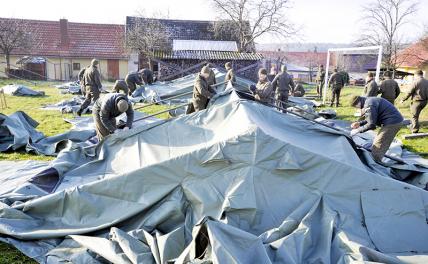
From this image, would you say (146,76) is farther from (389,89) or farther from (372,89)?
(389,89)

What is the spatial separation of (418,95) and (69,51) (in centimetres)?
2836

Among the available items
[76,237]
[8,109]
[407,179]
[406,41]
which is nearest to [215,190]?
[76,237]

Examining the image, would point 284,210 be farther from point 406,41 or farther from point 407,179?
point 406,41

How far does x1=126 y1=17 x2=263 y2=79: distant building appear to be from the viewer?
81.6 feet

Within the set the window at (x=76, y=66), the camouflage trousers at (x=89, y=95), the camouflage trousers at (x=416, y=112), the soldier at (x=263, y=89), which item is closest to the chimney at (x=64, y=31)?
the window at (x=76, y=66)

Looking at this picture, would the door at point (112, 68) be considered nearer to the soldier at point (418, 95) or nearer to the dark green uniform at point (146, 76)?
the dark green uniform at point (146, 76)

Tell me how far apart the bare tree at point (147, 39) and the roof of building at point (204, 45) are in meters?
1.02

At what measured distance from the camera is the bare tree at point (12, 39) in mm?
28734

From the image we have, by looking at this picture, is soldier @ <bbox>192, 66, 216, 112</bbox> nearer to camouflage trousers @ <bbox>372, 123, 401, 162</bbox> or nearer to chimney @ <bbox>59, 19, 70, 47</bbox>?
camouflage trousers @ <bbox>372, 123, 401, 162</bbox>

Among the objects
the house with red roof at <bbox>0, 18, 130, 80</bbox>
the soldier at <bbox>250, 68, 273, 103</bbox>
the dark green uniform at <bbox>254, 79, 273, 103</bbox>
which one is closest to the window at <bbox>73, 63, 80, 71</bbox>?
the house with red roof at <bbox>0, 18, 130, 80</bbox>

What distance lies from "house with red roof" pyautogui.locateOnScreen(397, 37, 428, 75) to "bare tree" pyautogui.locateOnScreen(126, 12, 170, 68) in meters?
17.1

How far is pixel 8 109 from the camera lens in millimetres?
13516

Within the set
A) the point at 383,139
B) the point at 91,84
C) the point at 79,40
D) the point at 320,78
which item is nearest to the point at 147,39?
the point at 79,40

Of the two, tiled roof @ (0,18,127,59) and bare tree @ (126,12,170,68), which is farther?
tiled roof @ (0,18,127,59)
